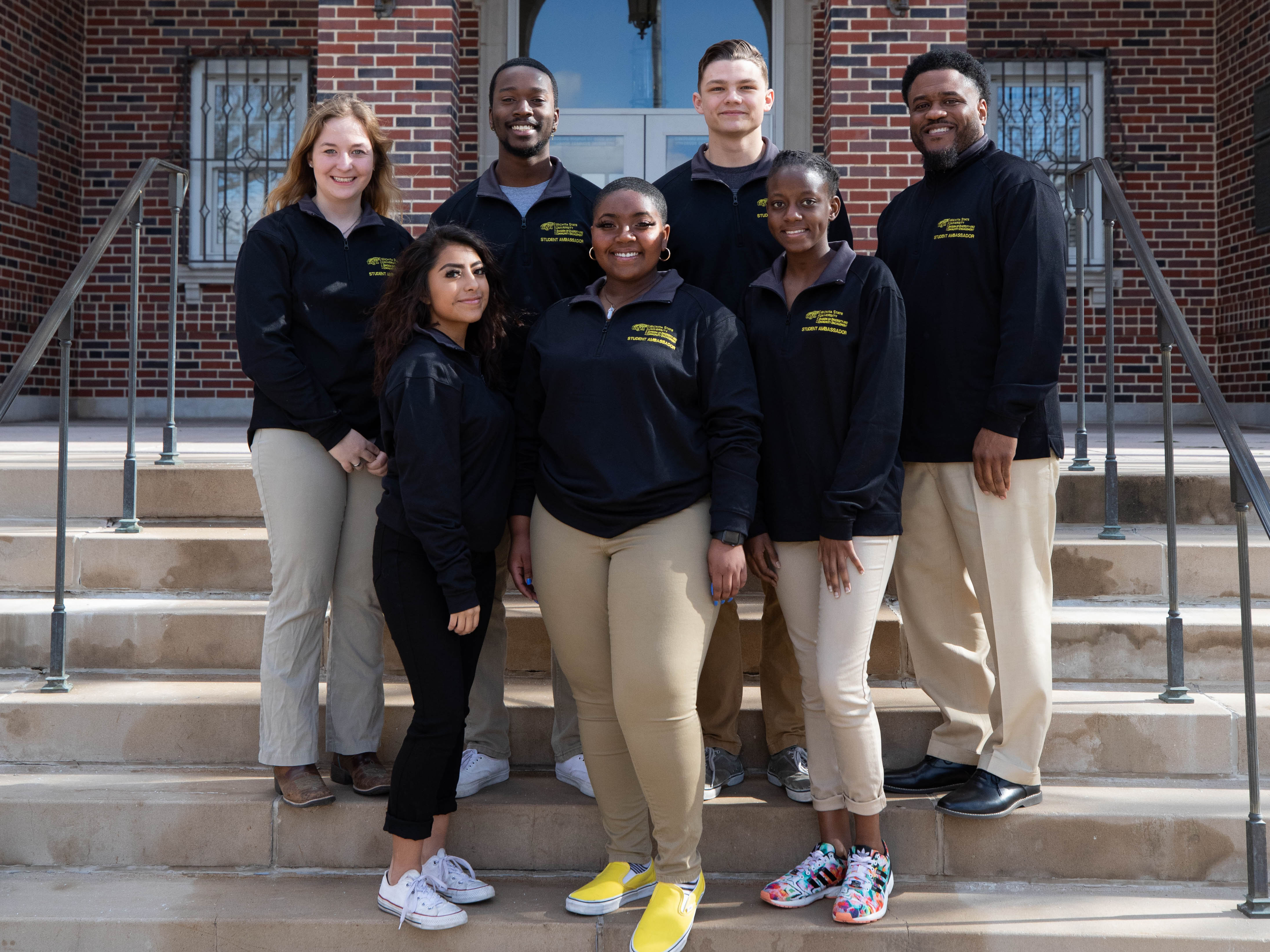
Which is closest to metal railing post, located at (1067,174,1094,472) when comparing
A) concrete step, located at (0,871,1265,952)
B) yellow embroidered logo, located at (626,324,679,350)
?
concrete step, located at (0,871,1265,952)

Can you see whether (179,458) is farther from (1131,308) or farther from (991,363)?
(1131,308)

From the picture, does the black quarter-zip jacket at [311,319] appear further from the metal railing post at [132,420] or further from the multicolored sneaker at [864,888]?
the multicolored sneaker at [864,888]

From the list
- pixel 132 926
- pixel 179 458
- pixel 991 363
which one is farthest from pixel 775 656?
pixel 179 458

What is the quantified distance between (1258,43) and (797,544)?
23.2 feet

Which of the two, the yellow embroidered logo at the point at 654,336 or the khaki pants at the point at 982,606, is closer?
the yellow embroidered logo at the point at 654,336

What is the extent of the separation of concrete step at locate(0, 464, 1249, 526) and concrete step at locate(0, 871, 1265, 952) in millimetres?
1635

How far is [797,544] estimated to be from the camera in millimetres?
2713

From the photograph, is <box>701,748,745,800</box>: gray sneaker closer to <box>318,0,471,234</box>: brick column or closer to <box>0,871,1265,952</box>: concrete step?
<box>0,871,1265,952</box>: concrete step

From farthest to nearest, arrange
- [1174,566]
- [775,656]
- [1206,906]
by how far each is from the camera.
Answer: [1174,566]
[775,656]
[1206,906]

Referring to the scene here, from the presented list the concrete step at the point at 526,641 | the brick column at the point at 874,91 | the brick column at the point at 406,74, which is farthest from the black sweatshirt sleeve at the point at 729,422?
the brick column at the point at 406,74

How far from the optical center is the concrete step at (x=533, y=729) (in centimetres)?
319

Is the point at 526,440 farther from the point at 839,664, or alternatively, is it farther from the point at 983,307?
the point at 983,307

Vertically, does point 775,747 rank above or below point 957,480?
below

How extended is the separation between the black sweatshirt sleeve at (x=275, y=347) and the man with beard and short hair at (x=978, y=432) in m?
1.62
